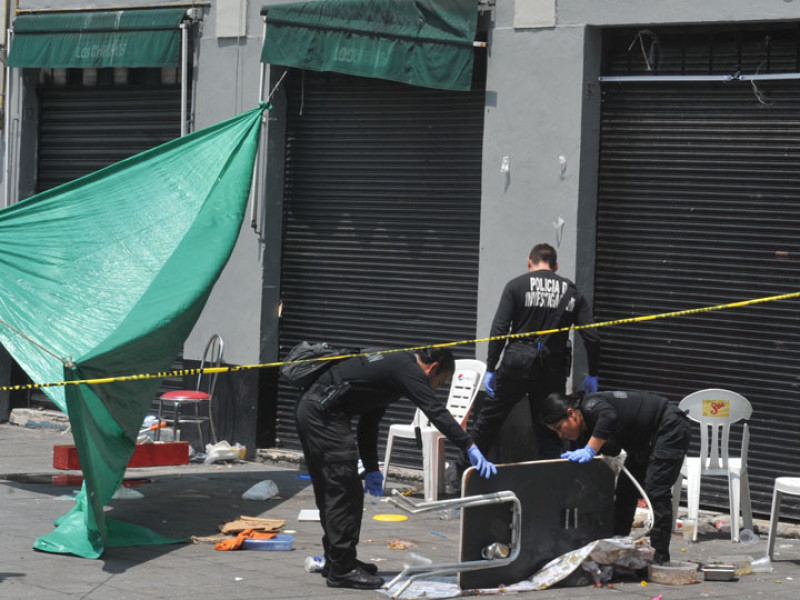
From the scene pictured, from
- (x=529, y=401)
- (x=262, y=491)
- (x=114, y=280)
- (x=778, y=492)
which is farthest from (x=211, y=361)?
(x=778, y=492)

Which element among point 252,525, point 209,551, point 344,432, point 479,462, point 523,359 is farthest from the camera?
point 523,359

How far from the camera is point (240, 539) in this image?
884 centimetres

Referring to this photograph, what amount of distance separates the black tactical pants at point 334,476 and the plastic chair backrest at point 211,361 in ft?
17.0

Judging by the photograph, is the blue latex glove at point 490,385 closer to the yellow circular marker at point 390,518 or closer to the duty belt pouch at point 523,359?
the duty belt pouch at point 523,359

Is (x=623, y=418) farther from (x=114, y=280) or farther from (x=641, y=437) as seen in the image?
(x=114, y=280)

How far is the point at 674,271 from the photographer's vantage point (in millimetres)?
10680

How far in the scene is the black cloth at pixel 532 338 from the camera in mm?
10109

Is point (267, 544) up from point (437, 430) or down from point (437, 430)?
down

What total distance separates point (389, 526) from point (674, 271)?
2951mm

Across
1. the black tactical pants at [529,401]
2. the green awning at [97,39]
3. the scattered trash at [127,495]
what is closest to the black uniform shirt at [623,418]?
the black tactical pants at [529,401]

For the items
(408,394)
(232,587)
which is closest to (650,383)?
(408,394)

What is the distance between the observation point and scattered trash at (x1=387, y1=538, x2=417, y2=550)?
29.7 feet

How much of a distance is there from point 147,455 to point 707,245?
177 inches

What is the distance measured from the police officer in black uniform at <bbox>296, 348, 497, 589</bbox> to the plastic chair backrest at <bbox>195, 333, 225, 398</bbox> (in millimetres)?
5118
